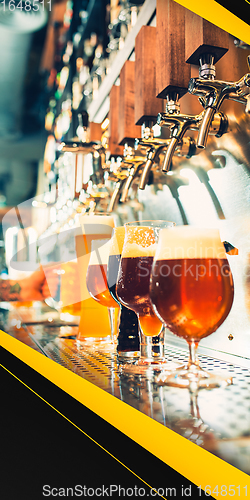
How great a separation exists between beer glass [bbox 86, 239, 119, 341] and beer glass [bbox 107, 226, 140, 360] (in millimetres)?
85

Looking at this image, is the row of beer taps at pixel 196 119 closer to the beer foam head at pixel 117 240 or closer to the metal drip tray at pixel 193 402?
the beer foam head at pixel 117 240

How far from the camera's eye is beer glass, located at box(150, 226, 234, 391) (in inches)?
23.7

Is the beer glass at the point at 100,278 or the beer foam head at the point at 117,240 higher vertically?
the beer foam head at the point at 117,240

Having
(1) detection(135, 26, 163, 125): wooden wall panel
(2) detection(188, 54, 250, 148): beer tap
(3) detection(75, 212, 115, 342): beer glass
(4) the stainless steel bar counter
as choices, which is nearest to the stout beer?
(4) the stainless steel bar counter

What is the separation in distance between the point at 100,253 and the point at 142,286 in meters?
0.35

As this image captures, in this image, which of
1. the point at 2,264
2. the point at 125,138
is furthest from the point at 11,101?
the point at 125,138

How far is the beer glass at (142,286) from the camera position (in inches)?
31.2

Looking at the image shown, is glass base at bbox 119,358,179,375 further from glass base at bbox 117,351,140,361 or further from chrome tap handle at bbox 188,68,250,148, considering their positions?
chrome tap handle at bbox 188,68,250,148

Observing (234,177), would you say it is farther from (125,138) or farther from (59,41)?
(59,41)

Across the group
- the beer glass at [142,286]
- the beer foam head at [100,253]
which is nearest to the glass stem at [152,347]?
the beer glass at [142,286]

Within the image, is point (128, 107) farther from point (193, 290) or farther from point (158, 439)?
point (158, 439)

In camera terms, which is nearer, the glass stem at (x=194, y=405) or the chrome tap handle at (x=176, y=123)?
the glass stem at (x=194, y=405)

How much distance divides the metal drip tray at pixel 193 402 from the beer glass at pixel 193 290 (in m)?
0.04

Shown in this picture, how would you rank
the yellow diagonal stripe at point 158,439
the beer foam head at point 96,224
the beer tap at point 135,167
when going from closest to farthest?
1. the yellow diagonal stripe at point 158,439
2. the beer foam head at point 96,224
3. the beer tap at point 135,167
